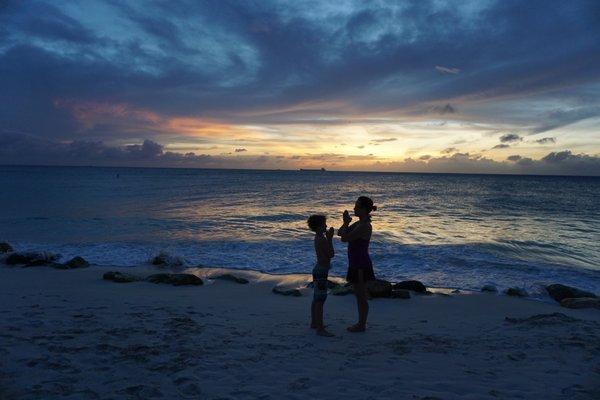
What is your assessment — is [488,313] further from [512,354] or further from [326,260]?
[326,260]

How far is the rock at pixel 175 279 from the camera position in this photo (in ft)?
37.1

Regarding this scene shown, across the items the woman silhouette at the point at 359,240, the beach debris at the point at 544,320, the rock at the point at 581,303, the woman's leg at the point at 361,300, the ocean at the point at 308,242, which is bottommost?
the ocean at the point at 308,242

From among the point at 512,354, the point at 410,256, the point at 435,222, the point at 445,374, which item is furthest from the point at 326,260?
the point at 435,222

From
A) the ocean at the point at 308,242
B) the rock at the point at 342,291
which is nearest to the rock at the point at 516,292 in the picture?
the ocean at the point at 308,242

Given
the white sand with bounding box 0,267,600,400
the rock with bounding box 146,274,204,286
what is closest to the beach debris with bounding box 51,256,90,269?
the white sand with bounding box 0,267,600,400

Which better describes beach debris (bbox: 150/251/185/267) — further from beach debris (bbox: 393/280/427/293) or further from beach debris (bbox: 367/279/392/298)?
beach debris (bbox: 393/280/427/293)

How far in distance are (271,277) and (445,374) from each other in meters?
8.25

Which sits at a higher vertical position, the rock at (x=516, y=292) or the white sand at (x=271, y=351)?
the white sand at (x=271, y=351)

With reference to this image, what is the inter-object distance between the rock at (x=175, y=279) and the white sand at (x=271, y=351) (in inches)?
52.0

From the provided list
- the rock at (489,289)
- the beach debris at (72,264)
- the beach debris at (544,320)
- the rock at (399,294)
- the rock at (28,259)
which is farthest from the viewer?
the rock at (28,259)

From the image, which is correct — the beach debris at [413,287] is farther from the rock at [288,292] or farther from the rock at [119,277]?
the rock at [119,277]

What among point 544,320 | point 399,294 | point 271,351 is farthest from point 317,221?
point 544,320

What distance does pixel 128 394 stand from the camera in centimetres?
463

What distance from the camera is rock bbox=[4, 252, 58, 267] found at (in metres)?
13.3
